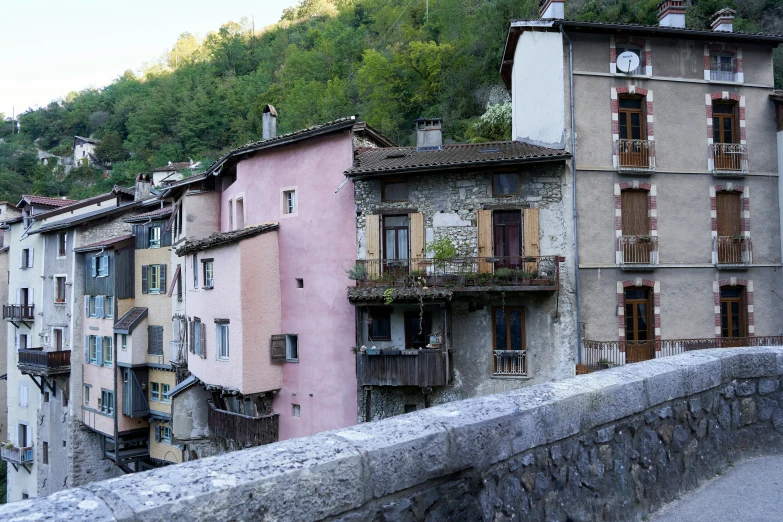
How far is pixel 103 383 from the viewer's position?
32.3 metres

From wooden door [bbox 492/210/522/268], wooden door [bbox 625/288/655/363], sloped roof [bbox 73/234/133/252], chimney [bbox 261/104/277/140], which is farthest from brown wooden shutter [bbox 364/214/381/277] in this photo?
sloped roof [bbox 73/234/133/252]

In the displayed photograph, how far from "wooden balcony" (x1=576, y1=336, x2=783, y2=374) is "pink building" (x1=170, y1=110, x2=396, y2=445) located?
24.5ft

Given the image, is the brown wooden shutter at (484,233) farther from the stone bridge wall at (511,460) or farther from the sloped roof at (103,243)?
the sloped roof at (103,243)

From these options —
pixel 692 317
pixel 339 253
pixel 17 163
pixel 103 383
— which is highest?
pixel 17 163

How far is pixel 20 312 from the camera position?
37.6m

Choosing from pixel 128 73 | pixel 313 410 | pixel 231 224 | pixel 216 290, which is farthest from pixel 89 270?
pixel 128 73

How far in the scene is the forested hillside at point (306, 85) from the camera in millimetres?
37688

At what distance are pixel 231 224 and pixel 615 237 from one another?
15188 mm

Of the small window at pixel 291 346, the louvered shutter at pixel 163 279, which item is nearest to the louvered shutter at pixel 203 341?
the small window at pixel 291 346

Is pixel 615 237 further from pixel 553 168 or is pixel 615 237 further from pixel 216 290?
pixel 216 290

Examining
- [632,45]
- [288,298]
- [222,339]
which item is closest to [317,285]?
[288,298]

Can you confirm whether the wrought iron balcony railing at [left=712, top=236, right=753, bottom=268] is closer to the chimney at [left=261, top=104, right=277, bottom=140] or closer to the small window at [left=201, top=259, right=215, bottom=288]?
the small window at [left=201, top=259, right=215, bottom=288]

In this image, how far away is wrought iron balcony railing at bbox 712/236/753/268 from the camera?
66.7 feet

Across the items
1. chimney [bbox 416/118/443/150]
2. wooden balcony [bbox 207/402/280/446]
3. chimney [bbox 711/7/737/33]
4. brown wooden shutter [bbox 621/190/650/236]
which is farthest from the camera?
chimney [bbox 416/118/443/150]
